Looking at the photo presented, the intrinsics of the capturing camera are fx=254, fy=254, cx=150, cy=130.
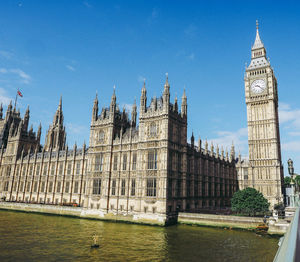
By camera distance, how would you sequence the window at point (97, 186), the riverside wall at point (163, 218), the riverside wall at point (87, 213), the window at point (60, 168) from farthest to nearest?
the window at point (60, 168) < the window at point (97, 186) < the riverside wall at point (87, 213) < the riverside wall at point (163, 218)

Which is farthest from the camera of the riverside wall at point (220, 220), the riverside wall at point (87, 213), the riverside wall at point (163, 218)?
the riverside wall at point (87, 213)

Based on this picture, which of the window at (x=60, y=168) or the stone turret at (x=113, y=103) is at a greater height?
the stone turret at (x=113, y=103)

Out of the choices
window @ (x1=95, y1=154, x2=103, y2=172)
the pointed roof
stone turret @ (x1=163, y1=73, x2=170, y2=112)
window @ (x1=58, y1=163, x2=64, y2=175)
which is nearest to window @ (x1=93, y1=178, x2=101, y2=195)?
window @ (x1=95, y1=154, x2=103, y2=172)

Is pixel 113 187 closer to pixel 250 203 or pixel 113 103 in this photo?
pixel 113 103

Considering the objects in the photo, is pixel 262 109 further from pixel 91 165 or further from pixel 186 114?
pixel 91 165

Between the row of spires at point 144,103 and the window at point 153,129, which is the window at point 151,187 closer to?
the window at point 153,129

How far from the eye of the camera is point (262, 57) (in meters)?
94.5

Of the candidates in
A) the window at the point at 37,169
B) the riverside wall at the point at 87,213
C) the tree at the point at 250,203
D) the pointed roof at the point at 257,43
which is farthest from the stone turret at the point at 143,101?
the pointed roof at the point at 257,43

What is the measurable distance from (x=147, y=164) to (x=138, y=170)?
7.73 feet

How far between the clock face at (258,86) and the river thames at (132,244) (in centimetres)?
6061

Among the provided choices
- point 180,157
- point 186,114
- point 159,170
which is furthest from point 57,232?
point 186,114

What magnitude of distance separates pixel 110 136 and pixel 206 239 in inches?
1259

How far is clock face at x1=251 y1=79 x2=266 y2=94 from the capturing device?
88.0m

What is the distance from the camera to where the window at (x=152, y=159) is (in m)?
51.7
